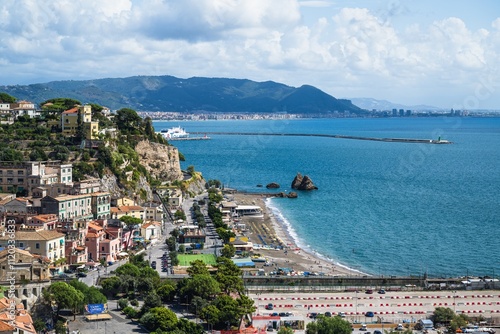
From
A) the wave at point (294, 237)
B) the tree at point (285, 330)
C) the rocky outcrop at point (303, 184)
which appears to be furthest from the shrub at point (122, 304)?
the rocky outcrop at point (303, 184)

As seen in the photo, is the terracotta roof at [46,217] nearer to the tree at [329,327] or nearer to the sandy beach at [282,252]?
the sandy beach at [282,252]

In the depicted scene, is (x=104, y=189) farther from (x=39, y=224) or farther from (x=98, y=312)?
(x=98, y=312)

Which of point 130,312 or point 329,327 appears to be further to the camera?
point 130,312

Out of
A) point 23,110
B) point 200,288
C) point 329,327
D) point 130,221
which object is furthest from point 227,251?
point 23,110

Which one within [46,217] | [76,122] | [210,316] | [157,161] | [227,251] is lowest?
[210,316]

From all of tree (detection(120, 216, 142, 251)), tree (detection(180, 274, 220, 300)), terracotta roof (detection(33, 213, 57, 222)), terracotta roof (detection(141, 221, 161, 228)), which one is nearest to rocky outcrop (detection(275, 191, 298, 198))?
terracotta roof (detection(141, 221, 161, 228))

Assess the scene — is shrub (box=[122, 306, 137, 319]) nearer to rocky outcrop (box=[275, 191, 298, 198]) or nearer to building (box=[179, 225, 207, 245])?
building (box=[179, 225, 207, 245])

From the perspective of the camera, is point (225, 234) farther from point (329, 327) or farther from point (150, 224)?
point (329, 327)

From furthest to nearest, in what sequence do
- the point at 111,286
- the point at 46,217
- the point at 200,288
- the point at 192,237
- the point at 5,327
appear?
the point at 192,237, the point at 46,217, the point at 111,286, the point at 200,288, the point at 5,327
